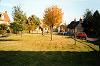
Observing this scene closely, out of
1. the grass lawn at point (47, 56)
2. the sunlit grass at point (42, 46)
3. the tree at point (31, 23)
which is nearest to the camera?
the grass lawn at point (47, 56)

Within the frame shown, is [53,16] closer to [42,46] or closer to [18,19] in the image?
[18,19]

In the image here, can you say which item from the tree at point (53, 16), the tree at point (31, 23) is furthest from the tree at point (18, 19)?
the tree at point (31, 23)

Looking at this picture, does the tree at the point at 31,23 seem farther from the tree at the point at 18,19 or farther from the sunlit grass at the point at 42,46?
the sunlit grass at the point at 42,46

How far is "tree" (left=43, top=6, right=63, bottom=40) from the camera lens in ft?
154

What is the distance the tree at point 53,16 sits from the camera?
154ft

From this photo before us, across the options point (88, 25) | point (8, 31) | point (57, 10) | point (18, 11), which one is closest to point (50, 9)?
point (57, 10)

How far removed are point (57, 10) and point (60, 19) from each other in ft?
7.11

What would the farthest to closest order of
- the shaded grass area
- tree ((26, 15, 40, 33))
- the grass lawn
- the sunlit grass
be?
tree ((26, 15, 40, 33)) → the sunlit grass → the grass lawn → the shaded grass area

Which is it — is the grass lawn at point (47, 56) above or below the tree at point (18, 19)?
below

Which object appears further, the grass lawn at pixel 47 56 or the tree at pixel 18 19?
the tree at pixel 18 19

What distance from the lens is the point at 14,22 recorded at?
153ft

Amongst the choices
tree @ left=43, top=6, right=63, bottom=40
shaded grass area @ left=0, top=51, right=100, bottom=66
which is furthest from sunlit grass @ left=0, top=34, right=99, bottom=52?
tree @ left=43, top=6, right=63, bottom=40

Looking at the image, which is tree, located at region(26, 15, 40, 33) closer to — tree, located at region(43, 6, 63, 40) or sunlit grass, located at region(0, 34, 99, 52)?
tree, located at region(43, 6, 63, 40)

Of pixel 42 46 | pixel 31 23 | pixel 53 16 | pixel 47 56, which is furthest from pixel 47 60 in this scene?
pixel 31 23
